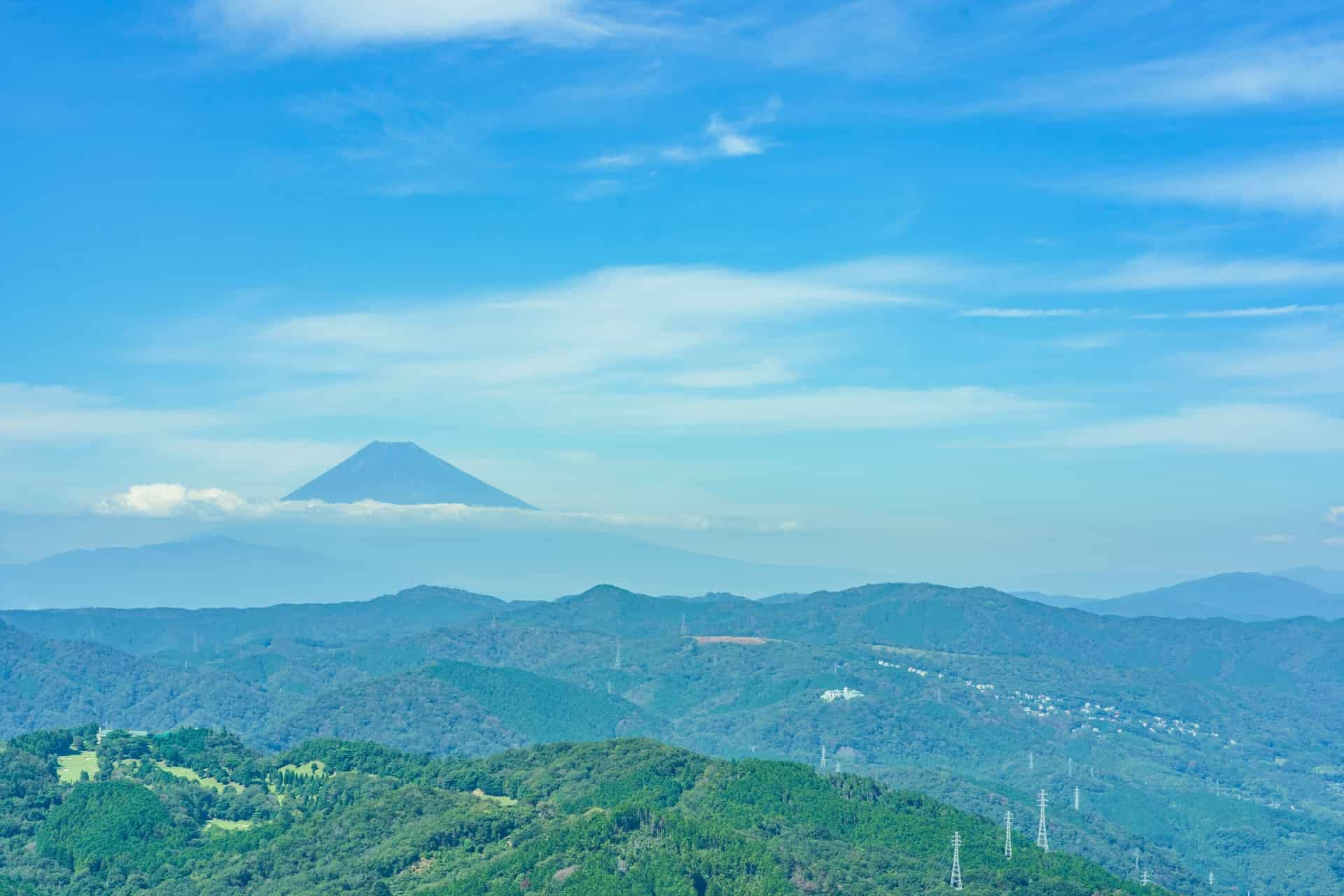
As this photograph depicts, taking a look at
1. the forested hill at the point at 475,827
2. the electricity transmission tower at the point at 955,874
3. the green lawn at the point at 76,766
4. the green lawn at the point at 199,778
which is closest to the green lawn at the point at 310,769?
the forested hill at the point at 475,827

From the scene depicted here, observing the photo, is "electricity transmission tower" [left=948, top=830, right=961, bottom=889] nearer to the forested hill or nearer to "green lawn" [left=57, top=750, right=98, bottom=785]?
the forested hill

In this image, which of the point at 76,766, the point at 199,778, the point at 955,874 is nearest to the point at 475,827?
the point at 955,874

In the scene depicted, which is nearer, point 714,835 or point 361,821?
point 714,835

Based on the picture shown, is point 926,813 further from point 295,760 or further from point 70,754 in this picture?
point 70,754

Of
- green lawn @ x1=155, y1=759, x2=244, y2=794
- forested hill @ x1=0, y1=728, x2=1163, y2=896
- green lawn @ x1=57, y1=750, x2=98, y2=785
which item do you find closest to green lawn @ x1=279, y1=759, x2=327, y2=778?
forested hill @ x1=0, y1=728, x2=1163, y2=896

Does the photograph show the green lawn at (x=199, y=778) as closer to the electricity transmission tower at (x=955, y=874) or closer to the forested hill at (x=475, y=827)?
the forested hill at (x=475, y=827)

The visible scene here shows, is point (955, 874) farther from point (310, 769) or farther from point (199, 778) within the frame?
point (199, 778)

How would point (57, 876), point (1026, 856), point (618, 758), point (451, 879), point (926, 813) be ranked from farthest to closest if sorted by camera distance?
point (618, 758)
point (926, 813)
point (1026, 856)
point (57, 876)
point (451, 879)

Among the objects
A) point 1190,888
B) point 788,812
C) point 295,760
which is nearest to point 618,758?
point 788,812
